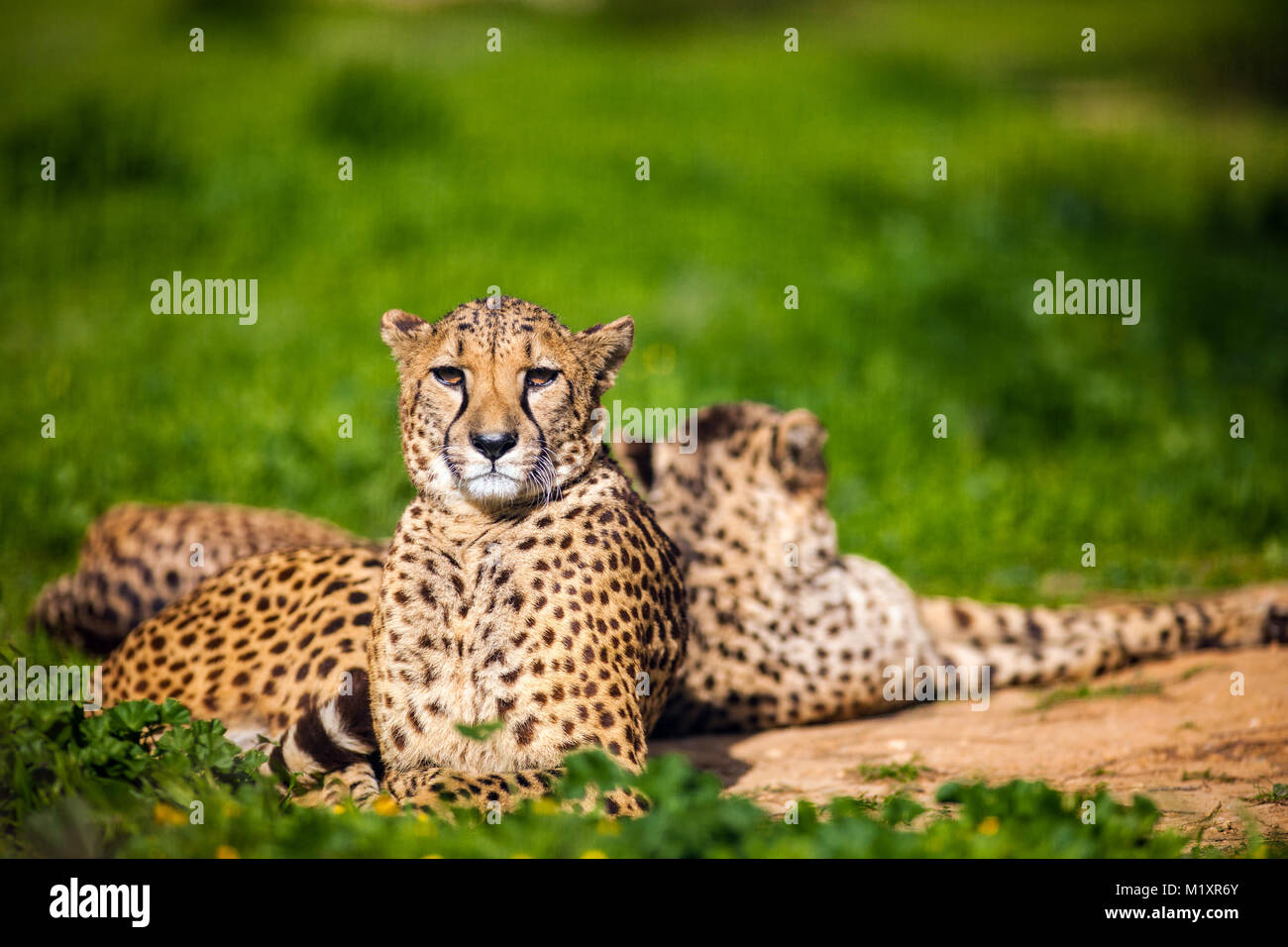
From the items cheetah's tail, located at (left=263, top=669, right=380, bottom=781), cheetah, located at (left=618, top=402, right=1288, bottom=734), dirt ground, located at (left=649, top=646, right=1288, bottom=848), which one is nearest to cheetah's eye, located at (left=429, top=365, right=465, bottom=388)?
cheetah's tail, located at (left=263, top=669, right=380, bottom=781)

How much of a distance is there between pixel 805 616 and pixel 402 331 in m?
2.14

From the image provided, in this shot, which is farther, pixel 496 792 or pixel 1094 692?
pixel 1094 692

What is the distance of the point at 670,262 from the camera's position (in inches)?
432

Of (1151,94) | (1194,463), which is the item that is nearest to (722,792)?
(1194,463)

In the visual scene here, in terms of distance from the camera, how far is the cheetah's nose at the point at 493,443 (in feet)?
12.6

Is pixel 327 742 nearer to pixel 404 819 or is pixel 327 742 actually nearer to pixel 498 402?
pixel 404 819

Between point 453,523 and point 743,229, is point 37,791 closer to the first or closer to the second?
point 453,523

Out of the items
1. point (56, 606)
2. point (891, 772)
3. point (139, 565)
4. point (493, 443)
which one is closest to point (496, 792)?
point (493, 443)

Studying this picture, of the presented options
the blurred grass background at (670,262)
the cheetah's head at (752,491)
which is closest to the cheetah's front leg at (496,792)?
the cheetah's head at (752,491)

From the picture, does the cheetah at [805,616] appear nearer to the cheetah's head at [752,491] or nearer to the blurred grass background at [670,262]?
the cheetah's head at [752,491]

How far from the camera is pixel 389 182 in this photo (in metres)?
12.1

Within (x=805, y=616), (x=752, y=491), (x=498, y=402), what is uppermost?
(x=498, y=402)

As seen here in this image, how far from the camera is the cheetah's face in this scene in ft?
12.8

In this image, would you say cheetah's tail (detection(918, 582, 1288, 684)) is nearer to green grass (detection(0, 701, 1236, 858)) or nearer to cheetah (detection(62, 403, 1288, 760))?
cheetah (detection(62, 403, 1288, 760))
